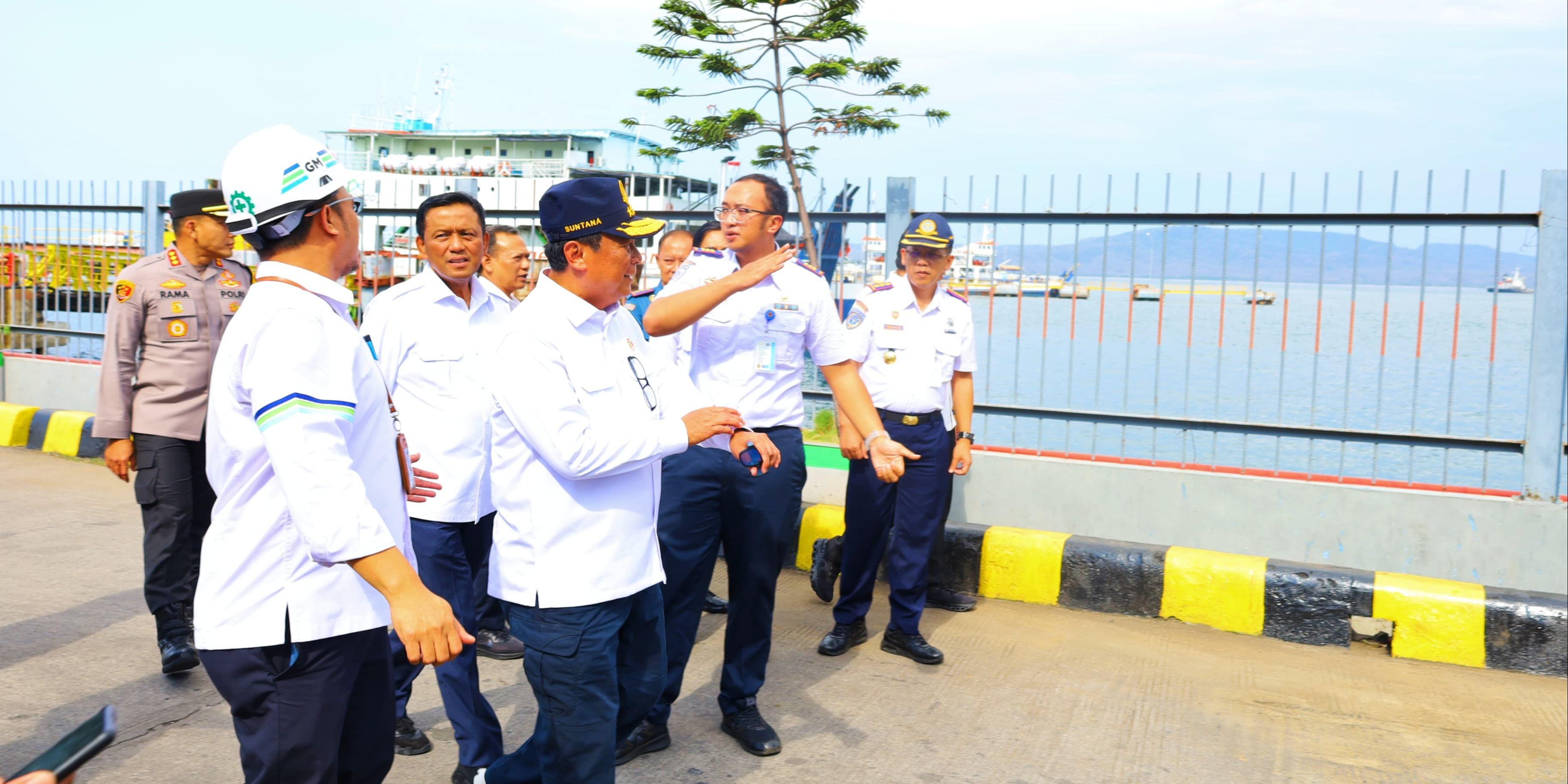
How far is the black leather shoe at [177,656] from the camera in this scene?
4.29 meters

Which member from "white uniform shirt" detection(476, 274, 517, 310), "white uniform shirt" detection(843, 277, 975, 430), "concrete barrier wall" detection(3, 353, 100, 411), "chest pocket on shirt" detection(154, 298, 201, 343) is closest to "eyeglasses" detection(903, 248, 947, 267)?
"white uniform shirt" detection(843, 277, 975, 430)

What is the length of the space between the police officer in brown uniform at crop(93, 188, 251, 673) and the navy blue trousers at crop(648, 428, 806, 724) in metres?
2.01

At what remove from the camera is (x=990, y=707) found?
4297mm

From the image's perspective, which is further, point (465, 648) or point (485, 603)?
point (485, 603)

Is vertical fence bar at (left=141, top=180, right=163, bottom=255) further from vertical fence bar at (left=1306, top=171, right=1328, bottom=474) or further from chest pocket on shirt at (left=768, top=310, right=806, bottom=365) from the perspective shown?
vertical fence bar at (left=1306, top=171, right=1328, bottom=474)

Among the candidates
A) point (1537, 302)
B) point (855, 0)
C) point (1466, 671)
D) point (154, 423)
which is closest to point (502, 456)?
A: point (154, 423)

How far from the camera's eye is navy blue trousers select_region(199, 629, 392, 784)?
6.98ft

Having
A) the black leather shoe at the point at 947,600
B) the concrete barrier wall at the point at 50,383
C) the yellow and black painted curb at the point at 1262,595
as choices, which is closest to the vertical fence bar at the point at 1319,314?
the yellow and black painted curb at the point at 1262,595

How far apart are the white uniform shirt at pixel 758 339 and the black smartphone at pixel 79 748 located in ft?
8.72

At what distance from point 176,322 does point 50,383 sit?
22.8 feet

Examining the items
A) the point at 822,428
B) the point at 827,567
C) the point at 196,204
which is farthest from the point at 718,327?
the point at 822,428

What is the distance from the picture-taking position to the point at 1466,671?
482 cm

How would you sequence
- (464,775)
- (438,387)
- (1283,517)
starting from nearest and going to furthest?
(464,775)
(438,387)
(1283,517)

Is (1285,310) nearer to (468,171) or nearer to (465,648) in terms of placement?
(465,648)
